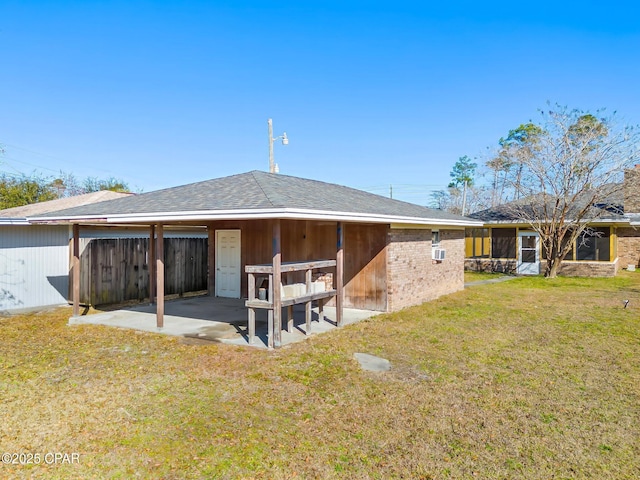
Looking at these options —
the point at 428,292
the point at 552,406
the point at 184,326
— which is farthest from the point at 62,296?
the point at 552,406

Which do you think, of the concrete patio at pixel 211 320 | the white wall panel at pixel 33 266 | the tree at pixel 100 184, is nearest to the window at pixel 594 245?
the concrete patio at pixel 211 320

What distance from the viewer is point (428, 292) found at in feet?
41.0

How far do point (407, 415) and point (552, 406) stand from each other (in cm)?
175

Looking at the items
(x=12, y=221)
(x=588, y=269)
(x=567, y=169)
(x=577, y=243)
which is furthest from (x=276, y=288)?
(x=577, y=243)

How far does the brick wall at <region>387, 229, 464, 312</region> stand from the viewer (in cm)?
1042

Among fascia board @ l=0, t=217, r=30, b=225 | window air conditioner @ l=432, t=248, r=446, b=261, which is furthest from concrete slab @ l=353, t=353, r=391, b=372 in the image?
fascia board @ l=0, t=217, r=30, b=225

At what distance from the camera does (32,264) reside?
443 inches

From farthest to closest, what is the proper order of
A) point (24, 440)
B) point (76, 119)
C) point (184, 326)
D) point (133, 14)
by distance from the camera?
point (76, 119)
point (133, 14)
point (184, 326)
point (24, 440)

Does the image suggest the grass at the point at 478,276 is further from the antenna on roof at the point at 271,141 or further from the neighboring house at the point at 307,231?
the antenna on roof at the point at 271,141

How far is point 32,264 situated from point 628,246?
89.4 feet

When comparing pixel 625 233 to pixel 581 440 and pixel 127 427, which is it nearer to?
pixel 581 440

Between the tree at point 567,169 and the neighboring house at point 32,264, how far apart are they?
1847 cm

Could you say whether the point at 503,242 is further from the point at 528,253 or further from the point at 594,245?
the point at 594,245

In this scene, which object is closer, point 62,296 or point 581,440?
point 581,440
